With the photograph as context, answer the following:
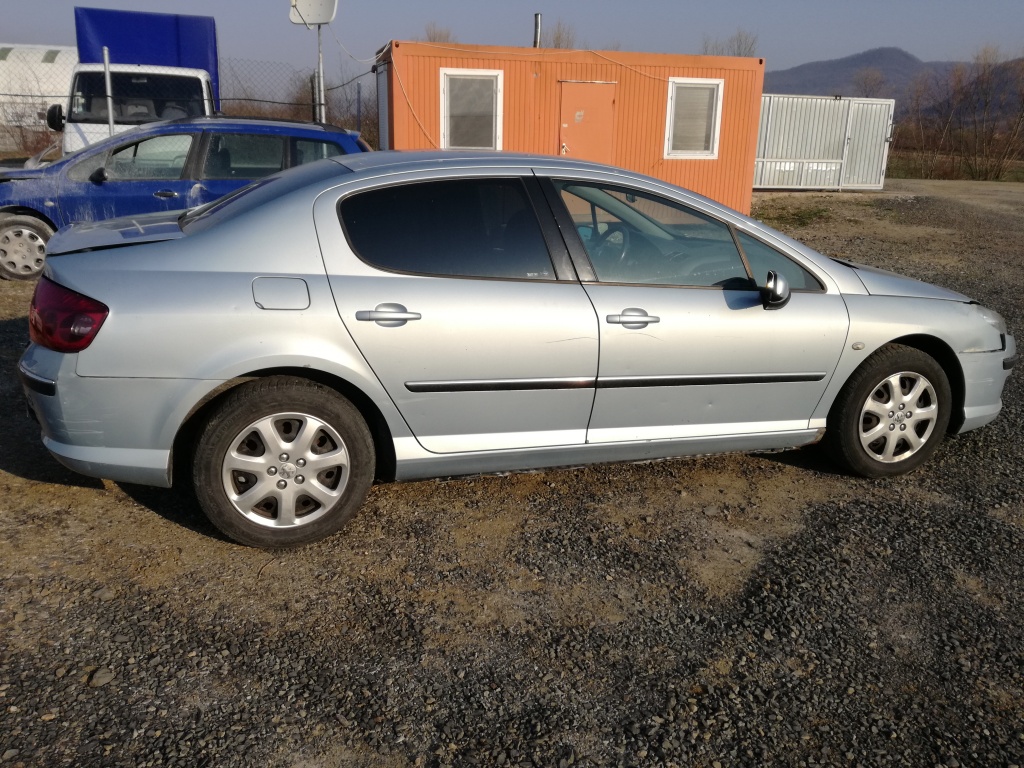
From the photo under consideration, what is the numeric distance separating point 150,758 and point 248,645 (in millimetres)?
575

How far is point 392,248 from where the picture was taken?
3.64 metres

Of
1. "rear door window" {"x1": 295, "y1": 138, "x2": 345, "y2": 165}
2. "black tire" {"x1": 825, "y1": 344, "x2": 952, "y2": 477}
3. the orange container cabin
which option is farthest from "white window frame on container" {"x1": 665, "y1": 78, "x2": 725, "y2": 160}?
"black tire" {"x1": 825, "y1": 344, "x2": 952, "y2": 477}

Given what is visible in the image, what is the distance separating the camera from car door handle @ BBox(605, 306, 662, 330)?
12.5ft

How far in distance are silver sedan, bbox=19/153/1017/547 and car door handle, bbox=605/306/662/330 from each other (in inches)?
0.6

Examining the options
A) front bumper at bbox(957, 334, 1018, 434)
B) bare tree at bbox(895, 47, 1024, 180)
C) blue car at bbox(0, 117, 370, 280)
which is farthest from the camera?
bare tree at bbox(895, 47, 1024, 180)

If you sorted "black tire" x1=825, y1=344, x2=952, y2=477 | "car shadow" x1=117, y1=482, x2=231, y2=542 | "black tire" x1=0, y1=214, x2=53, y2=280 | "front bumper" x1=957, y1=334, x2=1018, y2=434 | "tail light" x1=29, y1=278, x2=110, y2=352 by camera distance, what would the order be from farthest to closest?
1. "black tire" x1=0, y1=214, x2=53, y2=280
2. "front bumper" x1=957, y1=334, x2=1018, y2=434
3. "black tire" x1=825, y1=344, x2=952, y2=477
4. "car shadow" x1=117, y1=482, x2=231, y2=542
5. "tail light" x1=29, y1=278, x2=110, y2=352

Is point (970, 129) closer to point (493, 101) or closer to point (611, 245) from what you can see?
point (493, 101)

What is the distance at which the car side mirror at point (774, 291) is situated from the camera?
397cm

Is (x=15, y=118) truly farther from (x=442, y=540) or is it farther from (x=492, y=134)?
(x=442, y=540)

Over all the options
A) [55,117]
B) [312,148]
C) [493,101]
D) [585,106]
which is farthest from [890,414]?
[55,117]

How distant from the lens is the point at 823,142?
2205 cm

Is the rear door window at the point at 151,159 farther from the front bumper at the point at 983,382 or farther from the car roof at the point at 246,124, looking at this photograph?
the front bumper at the point at 983,382

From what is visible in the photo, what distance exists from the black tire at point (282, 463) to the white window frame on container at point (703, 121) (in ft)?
35.6

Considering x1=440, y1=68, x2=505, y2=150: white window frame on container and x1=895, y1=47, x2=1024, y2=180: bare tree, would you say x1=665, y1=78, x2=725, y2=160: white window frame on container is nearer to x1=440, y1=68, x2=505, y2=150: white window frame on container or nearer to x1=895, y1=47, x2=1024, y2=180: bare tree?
x1=440, y1=68, x2=505, y2=150: white window frame on container
